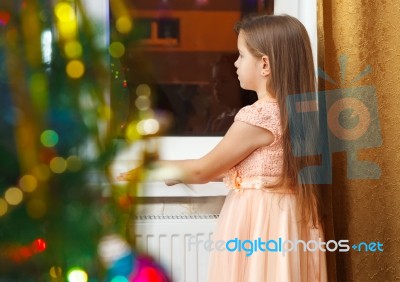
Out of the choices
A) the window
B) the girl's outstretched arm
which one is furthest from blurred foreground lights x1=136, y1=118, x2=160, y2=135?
the window

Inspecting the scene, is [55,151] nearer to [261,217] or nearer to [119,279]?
[119,279]

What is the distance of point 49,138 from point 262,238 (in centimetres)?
89

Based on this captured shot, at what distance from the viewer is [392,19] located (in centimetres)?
126

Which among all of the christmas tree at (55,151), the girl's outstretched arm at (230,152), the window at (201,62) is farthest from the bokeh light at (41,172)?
the window at (201,62)

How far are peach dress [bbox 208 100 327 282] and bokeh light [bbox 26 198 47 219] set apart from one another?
0.84 m

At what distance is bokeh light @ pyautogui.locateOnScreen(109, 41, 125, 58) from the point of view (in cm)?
25

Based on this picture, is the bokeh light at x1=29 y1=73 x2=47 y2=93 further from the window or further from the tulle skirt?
the window

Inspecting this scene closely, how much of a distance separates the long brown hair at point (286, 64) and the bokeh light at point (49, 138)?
86 centimetres

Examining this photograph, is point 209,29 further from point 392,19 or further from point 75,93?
point 75,93

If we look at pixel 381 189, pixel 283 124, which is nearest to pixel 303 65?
pixel 283 124

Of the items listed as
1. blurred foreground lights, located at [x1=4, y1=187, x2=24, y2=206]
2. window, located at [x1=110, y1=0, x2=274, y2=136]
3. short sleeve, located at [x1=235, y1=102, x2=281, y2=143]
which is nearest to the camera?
blurred foreground lights, located at [x1=4, y1=187, x2=24, y2=206]

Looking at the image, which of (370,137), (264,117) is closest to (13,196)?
(264,117)

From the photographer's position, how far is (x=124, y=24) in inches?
9.9

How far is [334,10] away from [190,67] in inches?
15.1
